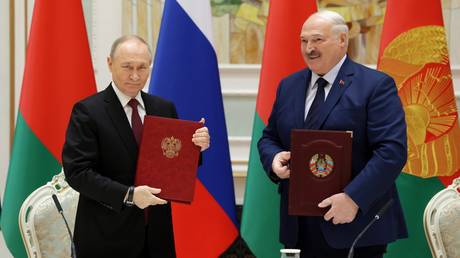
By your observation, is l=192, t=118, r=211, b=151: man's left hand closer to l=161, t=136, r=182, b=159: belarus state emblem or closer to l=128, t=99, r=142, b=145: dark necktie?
l=161, t=136, r=182, b=159: belarus state emblem

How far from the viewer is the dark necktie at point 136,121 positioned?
8.80ft

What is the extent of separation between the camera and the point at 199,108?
13.0ft

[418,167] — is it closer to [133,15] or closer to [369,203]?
[369,203]

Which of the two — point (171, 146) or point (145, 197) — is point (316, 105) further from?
point (145, 197)

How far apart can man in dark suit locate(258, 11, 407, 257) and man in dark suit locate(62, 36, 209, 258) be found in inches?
17.1

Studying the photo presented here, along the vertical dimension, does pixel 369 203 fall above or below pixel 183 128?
below

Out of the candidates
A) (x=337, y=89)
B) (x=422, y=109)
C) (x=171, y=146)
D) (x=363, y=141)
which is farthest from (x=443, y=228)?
(x=171, y=146)

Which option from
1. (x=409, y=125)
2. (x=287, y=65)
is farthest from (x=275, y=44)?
(x=409, y=125)

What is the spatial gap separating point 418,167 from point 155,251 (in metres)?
1.73

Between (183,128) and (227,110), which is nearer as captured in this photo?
(183,128)

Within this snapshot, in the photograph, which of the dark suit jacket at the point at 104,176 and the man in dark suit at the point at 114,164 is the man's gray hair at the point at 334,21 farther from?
the dark suit jacket at the point at 104,176

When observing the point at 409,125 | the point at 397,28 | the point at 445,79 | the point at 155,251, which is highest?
the point at 397,28

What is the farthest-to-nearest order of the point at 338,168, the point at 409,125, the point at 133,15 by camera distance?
the point at 133,15
the point at 409,125
the point at 338,168

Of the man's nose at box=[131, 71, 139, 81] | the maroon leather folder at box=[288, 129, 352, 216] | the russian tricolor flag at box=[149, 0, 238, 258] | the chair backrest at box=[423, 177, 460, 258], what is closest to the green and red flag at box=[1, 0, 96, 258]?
the russian tricolor flag at box=[149, 0, 238, 258]
